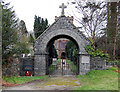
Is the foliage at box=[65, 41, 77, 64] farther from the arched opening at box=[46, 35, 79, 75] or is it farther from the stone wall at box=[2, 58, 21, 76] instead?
the stone wall at box=[2, 58, 21, 76]

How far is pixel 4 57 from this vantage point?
977cm

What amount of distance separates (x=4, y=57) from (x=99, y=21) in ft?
37.4

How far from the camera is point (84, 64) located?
11711 millimetres

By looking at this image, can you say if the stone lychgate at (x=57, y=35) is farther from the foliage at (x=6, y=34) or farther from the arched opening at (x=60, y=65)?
the foliage at (x=6, y=34)

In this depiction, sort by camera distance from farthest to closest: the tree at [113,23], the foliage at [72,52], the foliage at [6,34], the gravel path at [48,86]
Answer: the foliage at [72,52] < the tree at [113,23] < the foliage at [6,34] < the gravel path at [48,86]

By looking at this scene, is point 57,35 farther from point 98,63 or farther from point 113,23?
point 113,23

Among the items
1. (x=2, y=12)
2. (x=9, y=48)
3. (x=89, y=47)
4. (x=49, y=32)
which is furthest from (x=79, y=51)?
(x=2, y=12)

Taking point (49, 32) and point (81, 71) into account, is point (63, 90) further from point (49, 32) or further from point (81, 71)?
point (49, 32)

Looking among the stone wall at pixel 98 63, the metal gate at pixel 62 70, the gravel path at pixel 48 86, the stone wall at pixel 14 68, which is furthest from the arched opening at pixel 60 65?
the gravel path at pixel 48 86

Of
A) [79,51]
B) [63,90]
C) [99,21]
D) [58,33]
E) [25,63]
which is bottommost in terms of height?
[63,90]

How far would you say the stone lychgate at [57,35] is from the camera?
11711 millimetres

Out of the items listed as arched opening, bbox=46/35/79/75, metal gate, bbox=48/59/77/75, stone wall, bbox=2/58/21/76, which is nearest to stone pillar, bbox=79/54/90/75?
arched opening, bbox=46/35/79/75

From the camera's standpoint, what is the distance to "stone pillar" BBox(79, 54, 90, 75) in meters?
11.7

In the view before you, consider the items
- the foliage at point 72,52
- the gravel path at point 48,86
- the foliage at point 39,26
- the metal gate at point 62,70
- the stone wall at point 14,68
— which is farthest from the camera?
the foliage at point 39,26
